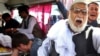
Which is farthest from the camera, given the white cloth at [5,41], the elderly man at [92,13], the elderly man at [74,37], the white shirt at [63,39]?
the white cloth at [5,41]

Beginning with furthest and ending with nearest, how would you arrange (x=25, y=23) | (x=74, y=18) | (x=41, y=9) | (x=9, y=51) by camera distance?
(x=41, y=9) < (x=25, y=23) < (x=9, y=51) < (x=74, y=18)

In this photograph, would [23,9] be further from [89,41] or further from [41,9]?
[89,41]

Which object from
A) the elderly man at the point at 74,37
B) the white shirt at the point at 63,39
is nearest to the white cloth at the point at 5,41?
the elderly man at the point at 74,37

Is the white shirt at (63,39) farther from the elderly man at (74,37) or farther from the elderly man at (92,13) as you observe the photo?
the elderly man at (92,13)

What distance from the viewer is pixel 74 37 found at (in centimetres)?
261

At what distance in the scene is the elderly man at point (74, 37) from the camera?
2.40 meters

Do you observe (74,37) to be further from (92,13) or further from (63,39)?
(92,13)

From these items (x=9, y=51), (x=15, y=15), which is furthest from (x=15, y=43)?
(x=15, y=15)

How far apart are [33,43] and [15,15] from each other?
345 cm

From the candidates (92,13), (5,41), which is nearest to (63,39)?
(92,13)

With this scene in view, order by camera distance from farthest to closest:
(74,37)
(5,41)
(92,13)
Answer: (5,41) → (92,13) → (74,37)

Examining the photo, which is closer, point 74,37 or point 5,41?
point 74,37

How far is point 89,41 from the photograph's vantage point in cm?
235

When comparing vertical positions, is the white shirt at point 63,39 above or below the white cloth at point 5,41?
above
